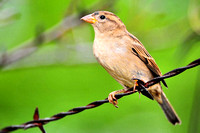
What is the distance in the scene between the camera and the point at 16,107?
6.22m

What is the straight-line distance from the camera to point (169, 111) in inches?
171

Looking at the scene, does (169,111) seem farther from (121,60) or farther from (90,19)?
(90,19)

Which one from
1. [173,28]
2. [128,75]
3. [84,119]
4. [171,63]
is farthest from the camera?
[84,119]

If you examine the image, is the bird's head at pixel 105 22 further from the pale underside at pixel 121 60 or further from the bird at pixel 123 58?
the pale underside at pixel 121 60

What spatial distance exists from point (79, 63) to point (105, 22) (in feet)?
3.68

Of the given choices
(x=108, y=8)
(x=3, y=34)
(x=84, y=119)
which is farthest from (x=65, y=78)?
(x=108, y=8)

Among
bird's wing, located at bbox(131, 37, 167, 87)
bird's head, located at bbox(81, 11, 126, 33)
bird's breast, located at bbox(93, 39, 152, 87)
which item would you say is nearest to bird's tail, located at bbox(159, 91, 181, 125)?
bird's wing, located at bbox(131, 37, 167, 87)

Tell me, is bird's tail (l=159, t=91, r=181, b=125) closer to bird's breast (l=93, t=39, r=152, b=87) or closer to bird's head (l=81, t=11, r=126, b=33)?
bird's breast (l=93, t=39, r=152, b=87)

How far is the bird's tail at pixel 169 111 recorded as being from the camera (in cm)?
427

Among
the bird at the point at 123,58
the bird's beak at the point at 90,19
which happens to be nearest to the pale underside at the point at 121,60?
the bird at the point at 123,58

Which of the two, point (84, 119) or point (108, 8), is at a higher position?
point (108, 8)

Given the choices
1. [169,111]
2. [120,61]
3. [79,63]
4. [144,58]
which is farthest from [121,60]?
[79,63]

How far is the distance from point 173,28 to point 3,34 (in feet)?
9.49

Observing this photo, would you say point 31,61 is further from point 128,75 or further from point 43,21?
point 128,75
